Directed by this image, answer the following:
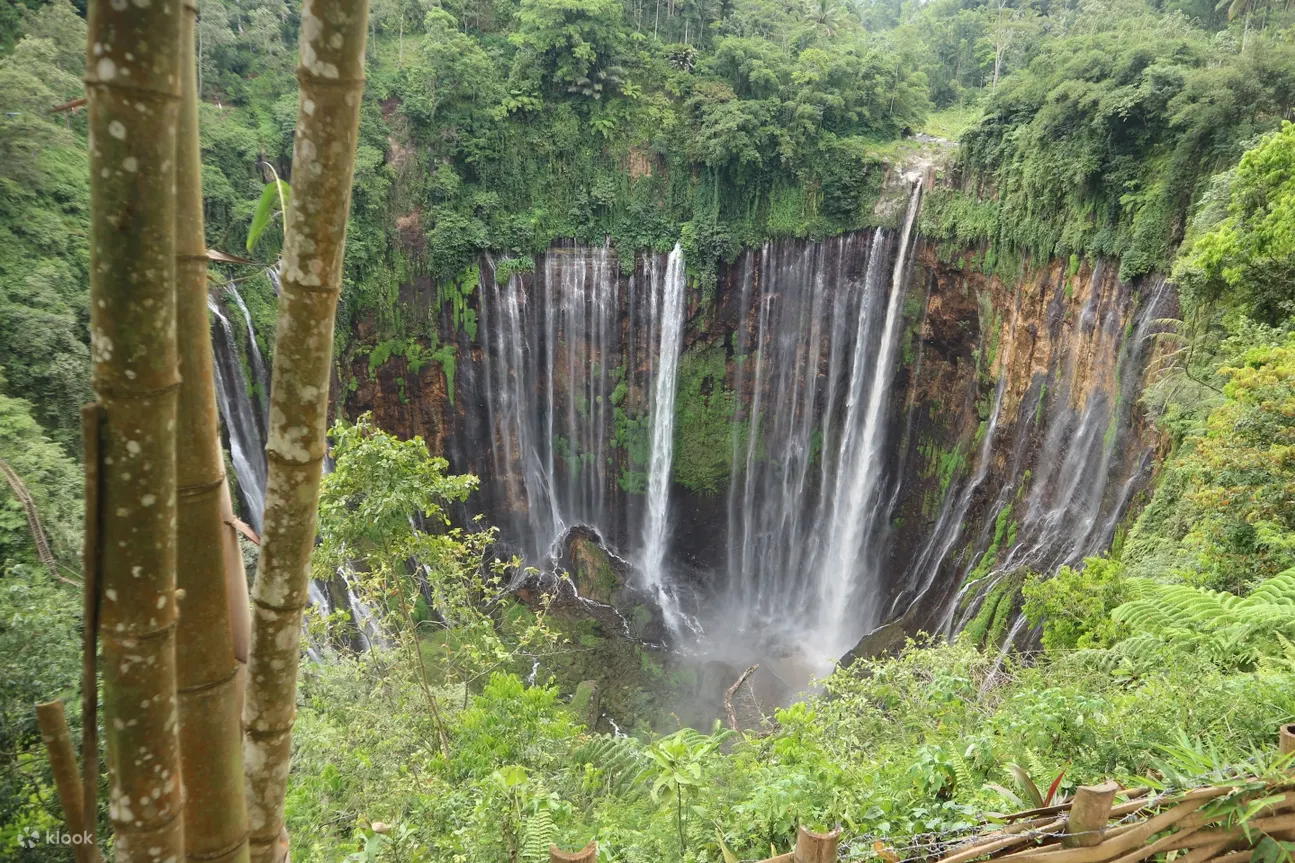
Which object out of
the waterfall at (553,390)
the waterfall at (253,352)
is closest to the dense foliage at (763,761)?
the waterfall at (253,352)

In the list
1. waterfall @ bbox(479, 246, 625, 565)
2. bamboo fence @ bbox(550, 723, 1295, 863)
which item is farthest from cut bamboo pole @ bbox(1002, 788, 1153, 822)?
waterfall @ bbox(479, 246, 625, 565)

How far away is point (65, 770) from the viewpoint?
987mm

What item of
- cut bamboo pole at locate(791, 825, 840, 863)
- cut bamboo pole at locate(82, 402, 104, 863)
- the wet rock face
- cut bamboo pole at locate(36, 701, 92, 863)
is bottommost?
the wet rock face

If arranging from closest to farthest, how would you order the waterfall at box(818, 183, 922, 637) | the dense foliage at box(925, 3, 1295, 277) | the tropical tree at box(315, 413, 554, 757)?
the tropical tree at box(315, 413, 554, 757) → the dense foliage at box(925, 3, 1295, 277) → the waterfall at box(818, 183, 922, 637)

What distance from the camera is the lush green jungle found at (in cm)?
314

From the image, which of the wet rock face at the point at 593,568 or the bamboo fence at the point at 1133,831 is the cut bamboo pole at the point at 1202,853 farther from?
the wet rock face at the point at 593,568

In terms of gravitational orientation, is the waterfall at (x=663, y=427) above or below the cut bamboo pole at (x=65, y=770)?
below

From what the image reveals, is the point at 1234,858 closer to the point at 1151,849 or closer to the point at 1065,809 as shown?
Result: the point at 1151,849

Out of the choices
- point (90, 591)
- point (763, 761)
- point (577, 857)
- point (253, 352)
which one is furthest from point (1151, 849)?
point (253, 352)

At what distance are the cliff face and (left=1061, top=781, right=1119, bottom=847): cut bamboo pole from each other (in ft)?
40.1

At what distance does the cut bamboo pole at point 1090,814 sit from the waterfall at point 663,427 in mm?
16127

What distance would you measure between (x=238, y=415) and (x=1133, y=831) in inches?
609

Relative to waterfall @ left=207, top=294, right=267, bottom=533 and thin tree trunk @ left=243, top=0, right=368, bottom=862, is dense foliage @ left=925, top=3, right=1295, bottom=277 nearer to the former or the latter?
thin tree trunk @ left=243, top=0, right=368, bottom=862

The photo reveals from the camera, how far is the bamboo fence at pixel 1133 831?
1.85 meters
